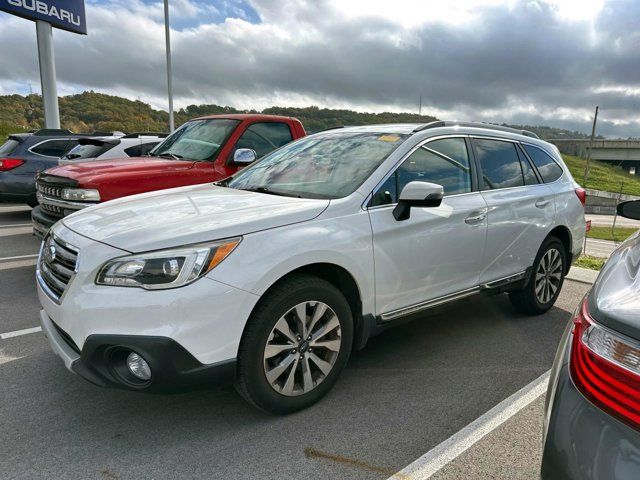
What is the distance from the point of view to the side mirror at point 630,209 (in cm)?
268

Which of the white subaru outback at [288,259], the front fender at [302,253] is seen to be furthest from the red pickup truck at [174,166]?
the front fender at [302,253]

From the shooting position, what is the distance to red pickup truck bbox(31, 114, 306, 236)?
17.2 feet

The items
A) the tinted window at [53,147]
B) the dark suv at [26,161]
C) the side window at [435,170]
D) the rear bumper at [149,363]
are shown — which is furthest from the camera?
the tinted window at [53,147]

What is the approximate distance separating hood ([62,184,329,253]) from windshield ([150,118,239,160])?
2.93 m

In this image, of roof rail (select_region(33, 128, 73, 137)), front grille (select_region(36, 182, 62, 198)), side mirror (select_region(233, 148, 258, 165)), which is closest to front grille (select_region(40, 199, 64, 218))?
front grille (select_region(36, 182, 62, 198))

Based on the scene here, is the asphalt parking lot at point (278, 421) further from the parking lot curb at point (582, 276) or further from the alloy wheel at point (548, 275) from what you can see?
the parking lot curb at point (582, 276)

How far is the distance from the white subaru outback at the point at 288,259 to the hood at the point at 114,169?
196cm

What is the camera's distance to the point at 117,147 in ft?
26.0

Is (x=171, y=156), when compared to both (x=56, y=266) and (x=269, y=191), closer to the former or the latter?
(x=269, y=191)

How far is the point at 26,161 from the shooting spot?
9.23 meters

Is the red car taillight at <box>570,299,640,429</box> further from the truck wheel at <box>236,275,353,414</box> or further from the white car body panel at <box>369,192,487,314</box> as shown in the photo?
the white car body panel at <box>369,192,487,314</box>

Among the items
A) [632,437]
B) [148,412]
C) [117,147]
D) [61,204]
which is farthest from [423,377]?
[117,147]

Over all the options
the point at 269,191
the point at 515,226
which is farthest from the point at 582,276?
the point at 269,191

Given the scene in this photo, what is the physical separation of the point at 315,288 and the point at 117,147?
6.35 meters
